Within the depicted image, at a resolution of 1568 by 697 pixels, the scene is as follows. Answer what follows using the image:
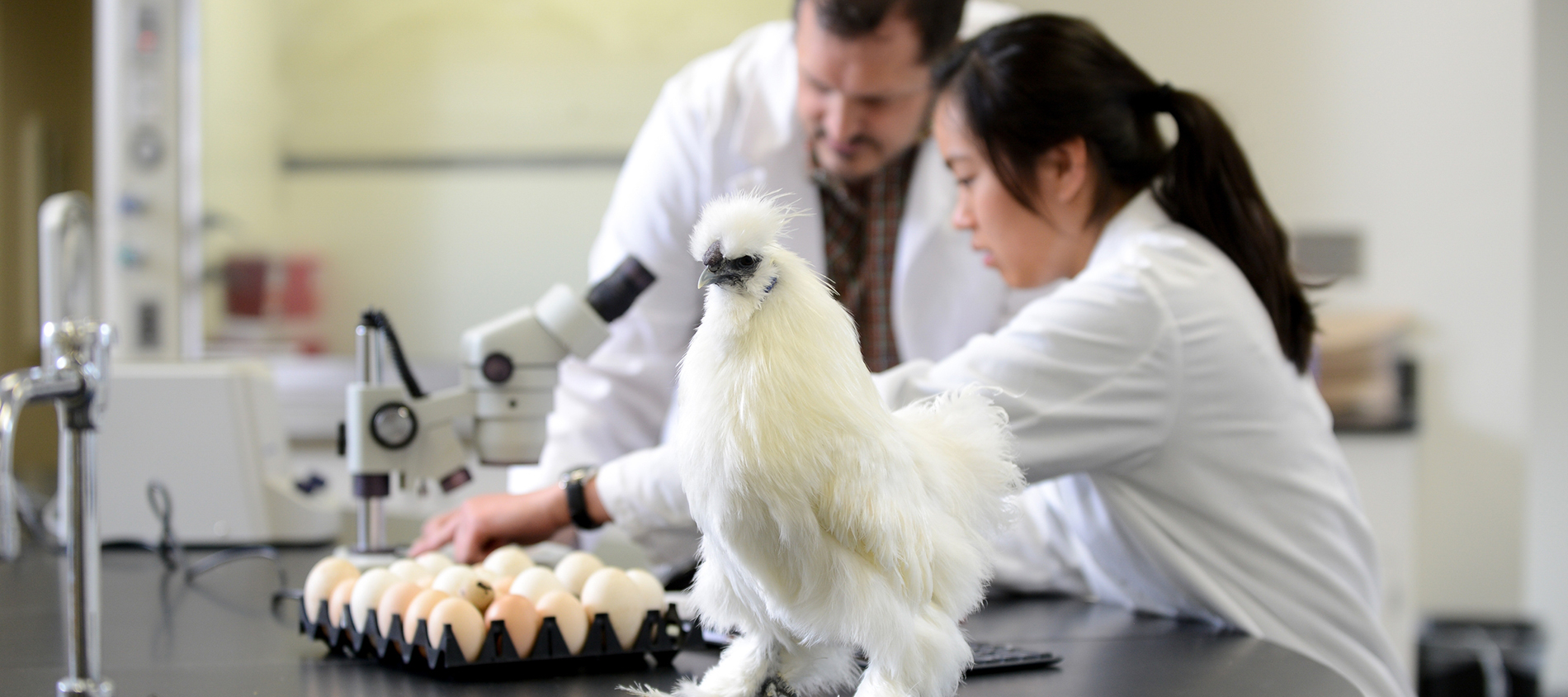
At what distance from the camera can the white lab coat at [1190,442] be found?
1.19 m

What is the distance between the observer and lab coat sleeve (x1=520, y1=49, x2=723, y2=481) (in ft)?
6.26

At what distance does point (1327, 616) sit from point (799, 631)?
81 centimetres

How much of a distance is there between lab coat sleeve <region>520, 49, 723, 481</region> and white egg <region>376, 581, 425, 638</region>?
0.90 metres

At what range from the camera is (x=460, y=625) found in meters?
0.89

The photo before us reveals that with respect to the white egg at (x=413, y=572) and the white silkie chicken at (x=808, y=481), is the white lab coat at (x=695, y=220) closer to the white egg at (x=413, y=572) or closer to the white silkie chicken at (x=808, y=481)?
the white egg at (x=413, y=572)

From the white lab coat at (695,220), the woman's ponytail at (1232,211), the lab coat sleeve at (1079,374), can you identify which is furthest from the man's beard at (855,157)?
the lab coat sleeve at (1079,374)

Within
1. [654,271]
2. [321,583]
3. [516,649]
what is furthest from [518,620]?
[654,271]

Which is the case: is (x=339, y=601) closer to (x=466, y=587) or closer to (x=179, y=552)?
(x=466, y=587)

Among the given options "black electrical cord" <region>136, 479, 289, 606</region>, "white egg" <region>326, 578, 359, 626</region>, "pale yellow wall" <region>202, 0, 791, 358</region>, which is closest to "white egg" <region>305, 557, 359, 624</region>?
"white egg" <region>326, 578, 359, 626</region>

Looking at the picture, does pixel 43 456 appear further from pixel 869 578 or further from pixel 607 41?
pixel 869 578

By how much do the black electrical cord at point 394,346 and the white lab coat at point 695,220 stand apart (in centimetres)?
65

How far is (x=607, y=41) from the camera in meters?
3.18

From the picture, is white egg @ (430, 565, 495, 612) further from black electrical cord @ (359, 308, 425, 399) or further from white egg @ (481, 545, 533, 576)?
black electrical cord @ (359, 308, 425, 399)

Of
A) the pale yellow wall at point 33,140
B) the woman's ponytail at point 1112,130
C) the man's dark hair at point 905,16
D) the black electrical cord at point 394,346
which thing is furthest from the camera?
the pale yellow wall at point 33,140
